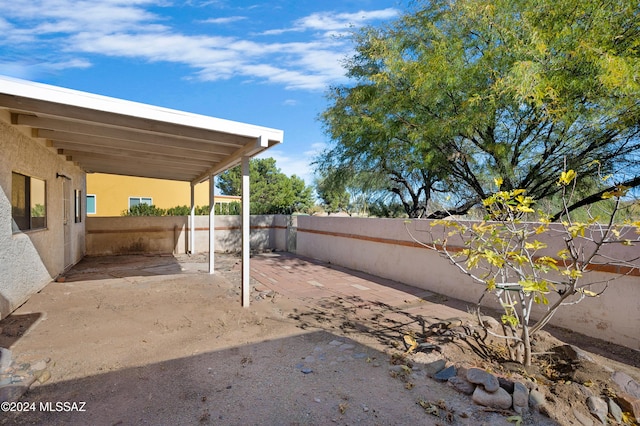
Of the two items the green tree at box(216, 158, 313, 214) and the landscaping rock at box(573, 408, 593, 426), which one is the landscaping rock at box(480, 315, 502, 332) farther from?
the green tree at box(216, 158, 313, 214)

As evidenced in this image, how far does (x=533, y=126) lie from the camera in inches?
231

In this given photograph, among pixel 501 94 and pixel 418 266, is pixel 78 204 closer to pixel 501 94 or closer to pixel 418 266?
pixel 418 266

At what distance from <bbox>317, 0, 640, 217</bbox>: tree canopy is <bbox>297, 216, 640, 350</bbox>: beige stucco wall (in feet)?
5.68

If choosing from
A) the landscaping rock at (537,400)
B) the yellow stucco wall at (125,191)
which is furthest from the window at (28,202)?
the yellow stucco wall at (125,191)

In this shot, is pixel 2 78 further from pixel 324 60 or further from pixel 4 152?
pixel 324 60

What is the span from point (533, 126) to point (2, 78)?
7.34 m

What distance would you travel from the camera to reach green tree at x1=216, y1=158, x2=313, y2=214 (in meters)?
26.8

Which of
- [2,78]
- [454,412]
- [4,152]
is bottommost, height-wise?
[454,412]

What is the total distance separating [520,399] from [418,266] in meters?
3.81

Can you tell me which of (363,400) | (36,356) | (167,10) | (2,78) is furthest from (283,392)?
(167,10)

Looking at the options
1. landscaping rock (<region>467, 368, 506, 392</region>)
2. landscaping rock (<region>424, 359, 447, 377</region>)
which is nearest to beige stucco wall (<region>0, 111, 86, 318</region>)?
landscaping rock (<region>424, 359, 447, 377</region>)

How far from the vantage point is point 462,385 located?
270 cm

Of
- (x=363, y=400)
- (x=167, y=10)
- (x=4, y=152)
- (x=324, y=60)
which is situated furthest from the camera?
(x=324, y=60)

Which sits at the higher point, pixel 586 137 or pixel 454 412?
pixel 586 137
